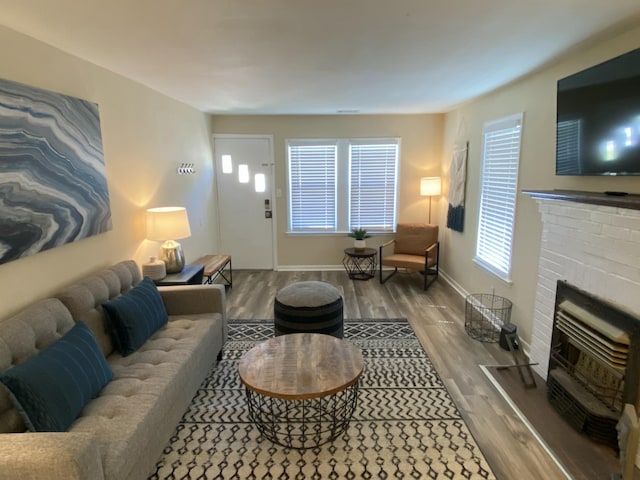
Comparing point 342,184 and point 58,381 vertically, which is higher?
point 342,184

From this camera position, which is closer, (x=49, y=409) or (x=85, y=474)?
(x=85, y=474)

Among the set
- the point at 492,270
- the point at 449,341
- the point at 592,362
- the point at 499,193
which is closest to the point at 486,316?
the point at 492,270

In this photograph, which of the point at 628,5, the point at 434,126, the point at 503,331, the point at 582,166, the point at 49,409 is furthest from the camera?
the point at 434,126

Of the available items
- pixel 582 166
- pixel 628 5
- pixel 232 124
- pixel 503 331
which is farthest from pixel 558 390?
pixel 232 124

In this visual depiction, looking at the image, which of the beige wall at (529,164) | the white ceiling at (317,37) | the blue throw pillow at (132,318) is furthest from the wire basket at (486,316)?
the blue throw pillow at (132,318)

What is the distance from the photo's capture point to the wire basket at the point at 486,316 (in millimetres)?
3475

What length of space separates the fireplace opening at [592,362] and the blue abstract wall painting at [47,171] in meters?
3.34

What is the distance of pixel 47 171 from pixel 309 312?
1.94 m

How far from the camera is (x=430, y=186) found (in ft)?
17.3

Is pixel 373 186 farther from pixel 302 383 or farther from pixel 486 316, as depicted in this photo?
pixel 302 383

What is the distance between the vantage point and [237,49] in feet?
7.59

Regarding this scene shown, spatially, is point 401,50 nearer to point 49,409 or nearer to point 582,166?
point 582,166

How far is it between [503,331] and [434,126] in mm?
3330

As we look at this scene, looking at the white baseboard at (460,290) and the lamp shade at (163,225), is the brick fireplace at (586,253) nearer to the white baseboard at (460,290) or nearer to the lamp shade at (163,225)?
the white baseboard at (460,290)
